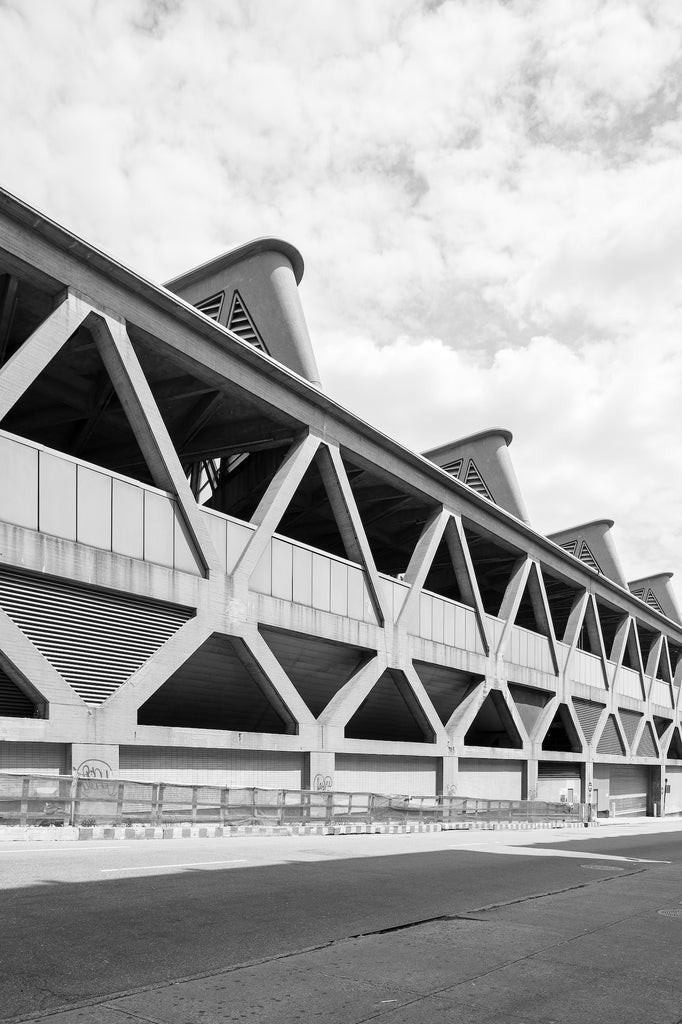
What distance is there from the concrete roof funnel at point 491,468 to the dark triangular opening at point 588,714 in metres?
12.9

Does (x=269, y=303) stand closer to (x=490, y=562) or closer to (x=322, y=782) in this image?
(x=322, y=782)

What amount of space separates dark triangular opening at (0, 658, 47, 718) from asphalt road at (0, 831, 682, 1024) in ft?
16.4

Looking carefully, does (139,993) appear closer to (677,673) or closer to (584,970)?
(584,970)

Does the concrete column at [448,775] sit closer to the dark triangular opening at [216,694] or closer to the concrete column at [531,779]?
the concrete column at [531,779]

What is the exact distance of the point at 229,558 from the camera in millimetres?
27203

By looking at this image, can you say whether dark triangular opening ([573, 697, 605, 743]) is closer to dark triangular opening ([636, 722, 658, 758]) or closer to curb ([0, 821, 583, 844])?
dark triangular opening ([636, 722, 658, 758])

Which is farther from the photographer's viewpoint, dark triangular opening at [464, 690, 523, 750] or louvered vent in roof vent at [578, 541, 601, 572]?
louvered vent in roof vent at [578, 541, 601, 572]

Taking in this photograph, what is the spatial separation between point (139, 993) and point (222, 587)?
20.5m

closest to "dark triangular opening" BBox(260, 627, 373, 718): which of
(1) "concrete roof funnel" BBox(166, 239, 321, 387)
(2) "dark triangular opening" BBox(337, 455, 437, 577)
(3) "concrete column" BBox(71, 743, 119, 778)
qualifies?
(2) "dark triangular opening" BBox(337, 455, 437, 577)

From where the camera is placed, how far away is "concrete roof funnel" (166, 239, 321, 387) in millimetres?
31391

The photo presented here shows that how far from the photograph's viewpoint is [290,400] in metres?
30.1

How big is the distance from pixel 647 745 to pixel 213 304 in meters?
50.5

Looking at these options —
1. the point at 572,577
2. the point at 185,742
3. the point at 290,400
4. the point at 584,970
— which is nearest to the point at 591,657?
the point at 572,577

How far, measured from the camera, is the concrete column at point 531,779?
4575 centimetres
